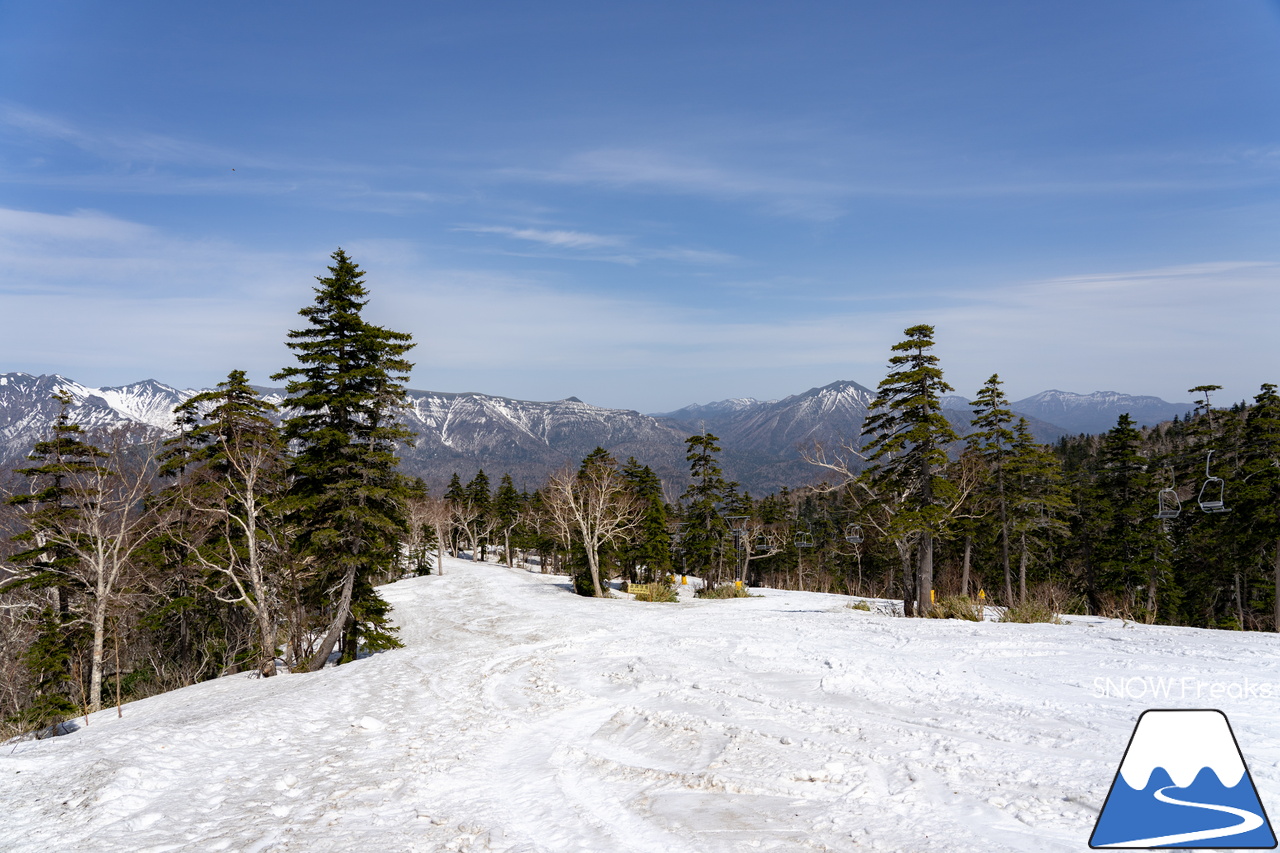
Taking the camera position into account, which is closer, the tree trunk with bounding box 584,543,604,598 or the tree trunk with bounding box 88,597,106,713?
the tree trunk with bounding box 88,597,106,713

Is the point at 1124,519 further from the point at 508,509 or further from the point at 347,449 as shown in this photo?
the point at 508,509

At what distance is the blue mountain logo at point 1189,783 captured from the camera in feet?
13.0

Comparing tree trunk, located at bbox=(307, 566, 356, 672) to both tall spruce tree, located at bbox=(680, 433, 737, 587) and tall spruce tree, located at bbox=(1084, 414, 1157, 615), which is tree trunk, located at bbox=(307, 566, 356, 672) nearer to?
tall spruce tree, located at bbox=(680, 433, 737, 587)

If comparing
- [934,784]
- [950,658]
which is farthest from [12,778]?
[950,658]

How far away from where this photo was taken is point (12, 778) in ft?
24.4

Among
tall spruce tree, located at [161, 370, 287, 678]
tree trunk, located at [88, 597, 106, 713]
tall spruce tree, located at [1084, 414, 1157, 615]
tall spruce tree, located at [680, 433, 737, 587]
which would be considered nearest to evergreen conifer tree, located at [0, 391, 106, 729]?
tree trunk, located at [88, 597, 106, 713]

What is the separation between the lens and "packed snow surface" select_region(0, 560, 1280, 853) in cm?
584

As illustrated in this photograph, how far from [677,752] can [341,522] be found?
1587cm

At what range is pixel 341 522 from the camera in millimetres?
20312

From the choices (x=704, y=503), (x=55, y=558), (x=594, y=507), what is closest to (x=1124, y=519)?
(x=704, y=503)

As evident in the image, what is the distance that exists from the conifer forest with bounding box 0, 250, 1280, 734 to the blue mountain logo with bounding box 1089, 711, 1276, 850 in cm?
1323

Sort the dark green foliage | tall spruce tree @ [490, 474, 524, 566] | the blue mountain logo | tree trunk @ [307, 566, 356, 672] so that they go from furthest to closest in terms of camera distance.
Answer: tall spruce tree @ [490, 474, 524, 566] → the dark green foliage → tree trunk @ [307, 566, 356, 672] → the blue mountain logo

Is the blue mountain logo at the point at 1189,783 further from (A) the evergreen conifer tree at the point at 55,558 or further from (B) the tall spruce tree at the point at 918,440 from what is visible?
(A) the evergreen conifer tree at the point at 55,558

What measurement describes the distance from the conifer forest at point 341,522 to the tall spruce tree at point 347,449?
0.23 feet
